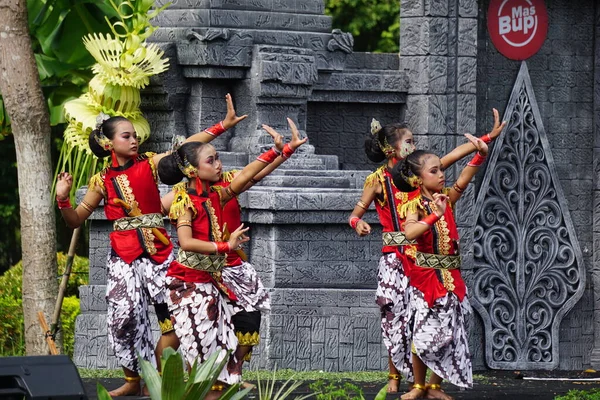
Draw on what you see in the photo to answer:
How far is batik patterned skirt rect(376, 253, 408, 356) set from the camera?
11.1 meters

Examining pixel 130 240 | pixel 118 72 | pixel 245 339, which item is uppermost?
pixel 118 72

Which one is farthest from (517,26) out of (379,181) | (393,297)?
(393,297)

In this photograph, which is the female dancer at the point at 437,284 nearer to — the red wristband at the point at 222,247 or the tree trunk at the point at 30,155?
the red wristband at the point at 222,247

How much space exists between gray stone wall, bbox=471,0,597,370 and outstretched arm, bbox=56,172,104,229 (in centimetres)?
431

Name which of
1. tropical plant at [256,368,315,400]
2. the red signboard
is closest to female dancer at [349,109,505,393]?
tropical plant at [256,368,315,400]

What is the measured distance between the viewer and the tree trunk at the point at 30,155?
36.4ft

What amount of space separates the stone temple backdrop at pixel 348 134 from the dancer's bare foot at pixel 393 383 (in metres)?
1.33

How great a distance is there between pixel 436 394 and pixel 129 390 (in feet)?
6.80

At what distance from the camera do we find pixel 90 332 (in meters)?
12.7

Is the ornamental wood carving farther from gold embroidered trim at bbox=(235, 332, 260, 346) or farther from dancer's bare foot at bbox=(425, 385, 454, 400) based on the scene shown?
gold embroidered trim at bbox=(235, 332, 260, 346)

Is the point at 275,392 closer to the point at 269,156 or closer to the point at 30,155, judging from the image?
the point at 269,156

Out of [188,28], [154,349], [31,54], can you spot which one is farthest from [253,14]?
[154,349]

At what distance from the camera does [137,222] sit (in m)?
10.7

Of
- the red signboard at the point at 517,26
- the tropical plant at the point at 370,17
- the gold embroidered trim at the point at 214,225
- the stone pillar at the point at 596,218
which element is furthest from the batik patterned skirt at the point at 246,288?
the tropical plant at the point at 370,17
